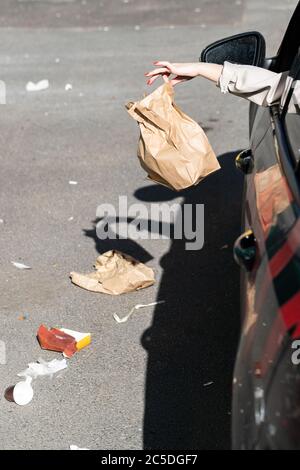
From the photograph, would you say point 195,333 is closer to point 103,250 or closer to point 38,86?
point 103,250

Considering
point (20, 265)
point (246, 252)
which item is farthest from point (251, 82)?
point (20, 265)

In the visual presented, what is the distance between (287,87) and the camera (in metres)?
3.87

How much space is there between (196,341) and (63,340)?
733mm

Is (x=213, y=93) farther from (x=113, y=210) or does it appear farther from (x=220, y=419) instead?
(x=220, y=419)

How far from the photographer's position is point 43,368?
14.4ft

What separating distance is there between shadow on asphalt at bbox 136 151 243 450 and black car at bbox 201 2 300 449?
0.95 m

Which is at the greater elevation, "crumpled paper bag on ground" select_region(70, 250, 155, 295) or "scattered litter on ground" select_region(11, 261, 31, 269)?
"crumpled paper bag on ground" select_region(70, 250, 155, 295)

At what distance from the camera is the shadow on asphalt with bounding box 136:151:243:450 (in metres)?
3.91

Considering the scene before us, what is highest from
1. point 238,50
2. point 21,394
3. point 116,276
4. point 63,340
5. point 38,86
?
point 238,50

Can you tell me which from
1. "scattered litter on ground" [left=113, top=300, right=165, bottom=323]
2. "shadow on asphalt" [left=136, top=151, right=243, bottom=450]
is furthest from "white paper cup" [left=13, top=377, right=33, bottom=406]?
"scattered litter on ground" [left=113, top=300, right=165, bottom=323]

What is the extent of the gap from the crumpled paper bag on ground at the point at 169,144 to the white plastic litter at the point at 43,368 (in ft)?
3.66

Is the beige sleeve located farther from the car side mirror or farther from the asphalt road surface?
the asphalt road surface

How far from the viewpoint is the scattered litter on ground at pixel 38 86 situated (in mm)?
9367

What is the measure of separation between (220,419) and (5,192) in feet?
11.0
